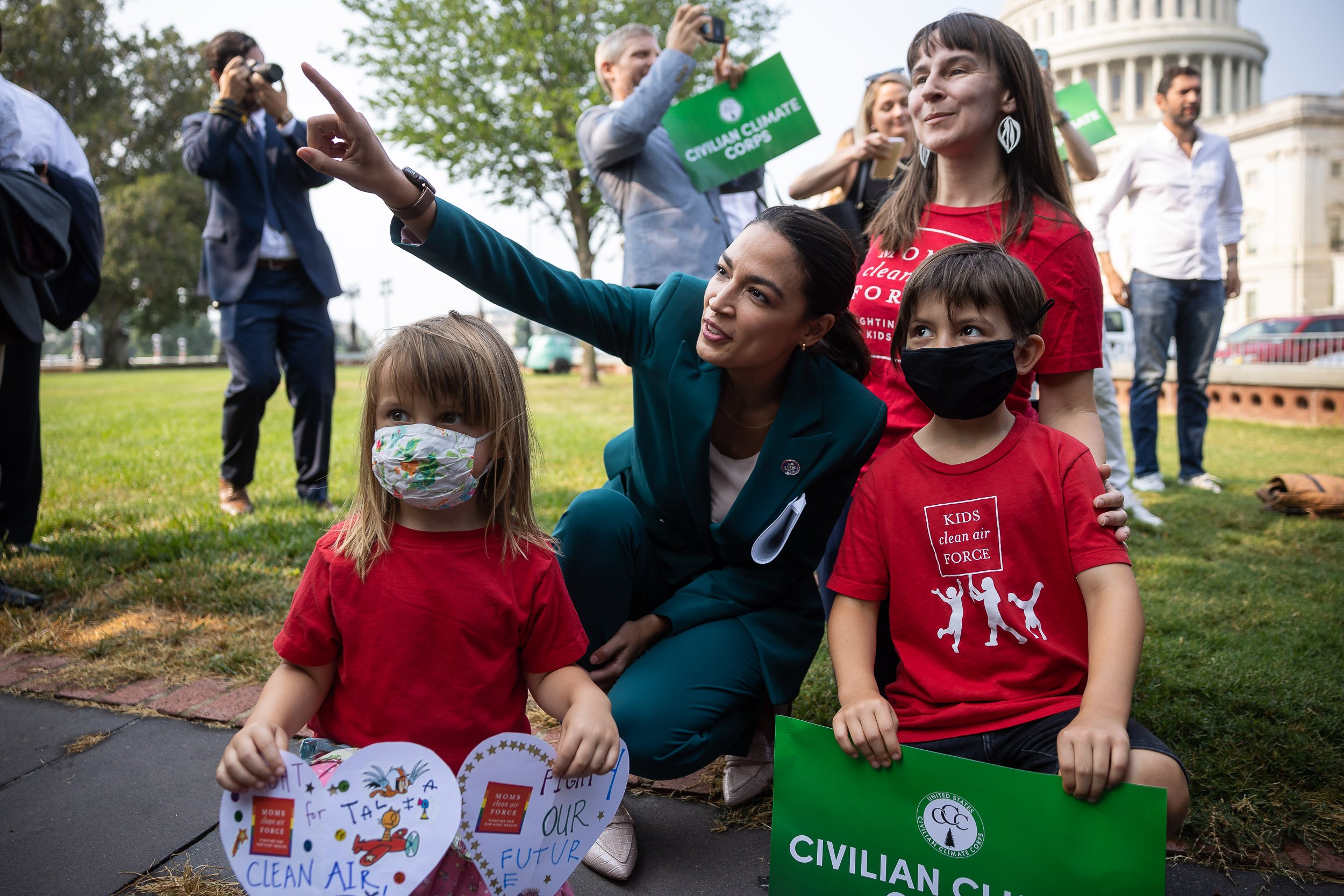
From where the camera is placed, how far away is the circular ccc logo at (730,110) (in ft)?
13.3

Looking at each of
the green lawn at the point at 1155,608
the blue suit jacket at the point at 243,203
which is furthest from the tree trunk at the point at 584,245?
the blue suit jacket at the point at 243,203

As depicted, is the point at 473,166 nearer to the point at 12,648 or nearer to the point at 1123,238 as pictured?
the point at 12,648

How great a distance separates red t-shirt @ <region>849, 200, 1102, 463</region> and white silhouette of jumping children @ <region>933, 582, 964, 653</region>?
36cm

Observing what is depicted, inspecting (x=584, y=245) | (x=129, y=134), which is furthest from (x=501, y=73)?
(x=129, y=134)

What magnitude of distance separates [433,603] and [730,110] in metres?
3.02

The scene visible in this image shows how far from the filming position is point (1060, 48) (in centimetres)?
7206

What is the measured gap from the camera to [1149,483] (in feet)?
20.5

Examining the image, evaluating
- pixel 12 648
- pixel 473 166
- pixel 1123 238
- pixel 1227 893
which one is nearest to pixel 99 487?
pixel 12 648

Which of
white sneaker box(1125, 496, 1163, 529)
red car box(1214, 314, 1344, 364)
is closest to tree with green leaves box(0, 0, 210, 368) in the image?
red car box(1214, 314, 1344, 364)

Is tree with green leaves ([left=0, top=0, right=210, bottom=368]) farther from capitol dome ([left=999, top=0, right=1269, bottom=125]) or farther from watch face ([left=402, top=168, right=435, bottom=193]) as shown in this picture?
capitol dome ([left=999, top=0, right=1269, bottom=125])

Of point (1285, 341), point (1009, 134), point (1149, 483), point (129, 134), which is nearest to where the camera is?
point (1009, 134)

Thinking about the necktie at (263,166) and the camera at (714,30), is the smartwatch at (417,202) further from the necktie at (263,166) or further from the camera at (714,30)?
the necktie at (263,166)

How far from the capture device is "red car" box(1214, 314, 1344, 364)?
52.2 feet

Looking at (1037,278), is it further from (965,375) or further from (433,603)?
(433,603)
